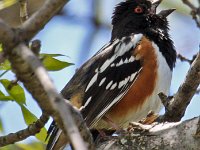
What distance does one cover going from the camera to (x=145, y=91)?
4297 mm

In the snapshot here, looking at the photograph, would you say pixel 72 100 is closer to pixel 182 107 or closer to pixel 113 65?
pixel 113 65

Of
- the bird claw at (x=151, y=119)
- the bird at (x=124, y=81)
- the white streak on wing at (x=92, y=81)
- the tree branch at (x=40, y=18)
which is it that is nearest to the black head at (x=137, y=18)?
the bird at (x=124, y=81)

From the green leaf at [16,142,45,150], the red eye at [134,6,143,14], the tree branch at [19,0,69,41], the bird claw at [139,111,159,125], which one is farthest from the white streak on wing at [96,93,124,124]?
the tree branch at [19,0,69,41]

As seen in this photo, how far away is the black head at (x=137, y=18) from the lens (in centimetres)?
482

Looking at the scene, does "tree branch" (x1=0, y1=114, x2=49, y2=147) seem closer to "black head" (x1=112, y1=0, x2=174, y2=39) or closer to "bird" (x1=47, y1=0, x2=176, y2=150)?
"bird" (x1=47, y1=0, x2=176, y2=150)

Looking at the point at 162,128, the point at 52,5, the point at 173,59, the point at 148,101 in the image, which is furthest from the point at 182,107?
the point at 52,5

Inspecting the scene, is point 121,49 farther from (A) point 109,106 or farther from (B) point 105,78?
(A) point 109,106

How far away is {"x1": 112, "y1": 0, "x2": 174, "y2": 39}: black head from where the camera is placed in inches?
190

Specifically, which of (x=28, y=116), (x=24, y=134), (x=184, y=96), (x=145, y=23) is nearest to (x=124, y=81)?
(x=145, y=23)

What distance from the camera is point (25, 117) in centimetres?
342

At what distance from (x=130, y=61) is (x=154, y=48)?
24cm

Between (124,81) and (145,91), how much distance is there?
192mm

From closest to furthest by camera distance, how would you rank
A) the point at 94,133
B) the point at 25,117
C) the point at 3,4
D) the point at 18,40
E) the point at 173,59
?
the point at 18,40 → the point at 3,4 → the point at 25,117 → the point at 94,133 → the point at 173,59

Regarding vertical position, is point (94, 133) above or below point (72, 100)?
below
